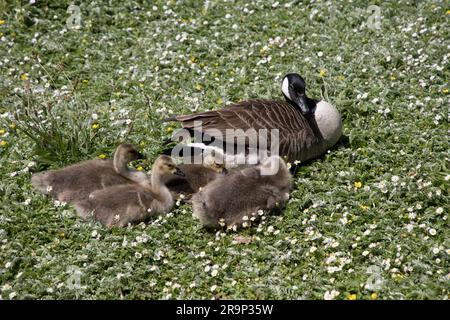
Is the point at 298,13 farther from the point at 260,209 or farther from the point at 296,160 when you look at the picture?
the point at 260,209

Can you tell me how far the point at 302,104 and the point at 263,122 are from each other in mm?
727

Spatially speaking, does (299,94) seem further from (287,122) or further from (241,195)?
(241,195)

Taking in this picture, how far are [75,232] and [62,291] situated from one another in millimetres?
903

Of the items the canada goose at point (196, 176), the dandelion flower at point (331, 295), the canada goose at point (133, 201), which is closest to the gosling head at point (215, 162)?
the canada goose at point (196, 176)

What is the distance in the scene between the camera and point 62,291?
6215 mm

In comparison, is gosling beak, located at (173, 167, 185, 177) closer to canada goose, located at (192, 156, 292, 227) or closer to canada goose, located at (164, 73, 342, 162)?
canada goose, located at (192, 156, 292, 227)

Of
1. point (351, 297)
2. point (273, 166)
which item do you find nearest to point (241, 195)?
point (273, 166)

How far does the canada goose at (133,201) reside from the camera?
6953 mm

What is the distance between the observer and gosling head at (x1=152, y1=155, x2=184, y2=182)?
7.22 metres

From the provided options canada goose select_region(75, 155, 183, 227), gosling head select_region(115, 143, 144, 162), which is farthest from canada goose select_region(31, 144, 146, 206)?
canada goose select_region(75, 155, 183, 227)

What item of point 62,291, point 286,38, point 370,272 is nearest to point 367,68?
point 286,38

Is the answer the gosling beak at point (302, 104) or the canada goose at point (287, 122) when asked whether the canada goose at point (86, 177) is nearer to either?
the canada goose at point (287, 122)

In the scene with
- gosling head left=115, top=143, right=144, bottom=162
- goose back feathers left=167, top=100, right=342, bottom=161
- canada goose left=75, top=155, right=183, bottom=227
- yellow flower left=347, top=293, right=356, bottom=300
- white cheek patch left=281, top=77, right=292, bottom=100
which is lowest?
yellow flower left=347, top=293, right=356, bottom=300

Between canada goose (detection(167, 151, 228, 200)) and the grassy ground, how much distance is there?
0.86 ft
